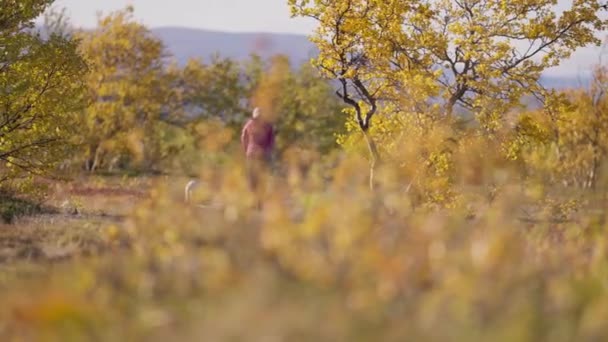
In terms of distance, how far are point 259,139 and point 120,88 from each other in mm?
23765

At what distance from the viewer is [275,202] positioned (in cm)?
760

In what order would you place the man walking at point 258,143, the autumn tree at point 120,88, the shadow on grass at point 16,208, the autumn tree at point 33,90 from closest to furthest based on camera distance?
1. the shadow on grass at point 16,208
2. the man walking at point 258,143
3. the autumn tree at point 33,90
4. the autumn tree at point 120,88

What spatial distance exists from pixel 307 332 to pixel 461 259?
1656mm

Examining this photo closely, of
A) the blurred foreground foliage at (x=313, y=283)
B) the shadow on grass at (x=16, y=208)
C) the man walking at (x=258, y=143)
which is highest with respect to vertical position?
the man walking at (x=258, y=143)

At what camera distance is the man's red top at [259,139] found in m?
16.4

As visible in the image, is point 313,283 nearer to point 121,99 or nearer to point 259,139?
point 259,139

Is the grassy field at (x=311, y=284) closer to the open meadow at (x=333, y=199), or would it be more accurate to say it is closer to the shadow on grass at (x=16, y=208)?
the open meadow at (x=333, y=199)

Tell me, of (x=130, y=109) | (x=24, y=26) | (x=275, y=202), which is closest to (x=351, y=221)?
(x=275, y=202)

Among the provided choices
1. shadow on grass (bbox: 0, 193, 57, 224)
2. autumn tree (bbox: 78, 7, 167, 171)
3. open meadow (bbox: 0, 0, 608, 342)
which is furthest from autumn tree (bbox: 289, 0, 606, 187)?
autumn tree (bbox: 78, 7, 167, 171)

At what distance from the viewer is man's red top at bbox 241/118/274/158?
16.4m

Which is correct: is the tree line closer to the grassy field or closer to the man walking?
the man walking

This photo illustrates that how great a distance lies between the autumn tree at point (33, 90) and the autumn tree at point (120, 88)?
2030 cm

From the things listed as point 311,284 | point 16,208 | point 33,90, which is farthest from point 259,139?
point 311,284

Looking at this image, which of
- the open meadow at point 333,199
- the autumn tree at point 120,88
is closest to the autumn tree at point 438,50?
the open meadow at point 333,199
